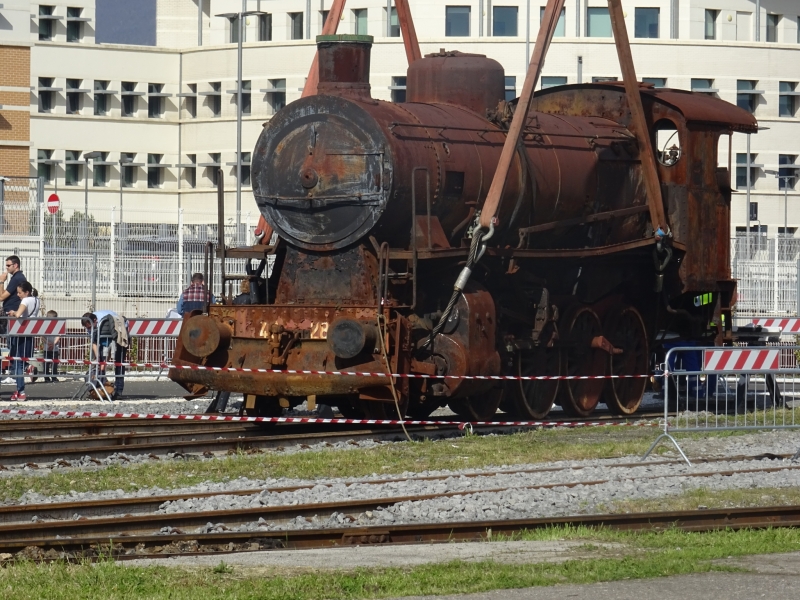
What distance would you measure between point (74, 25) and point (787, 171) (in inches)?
1418

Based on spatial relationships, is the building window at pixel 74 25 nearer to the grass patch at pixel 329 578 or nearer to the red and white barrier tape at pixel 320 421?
the red and white barrier tape at pixel 320 421

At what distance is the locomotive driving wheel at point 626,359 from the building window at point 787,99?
2083 inches

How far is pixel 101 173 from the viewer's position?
2918 inches

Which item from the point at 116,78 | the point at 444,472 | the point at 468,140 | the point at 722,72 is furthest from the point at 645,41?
the point at 444,472

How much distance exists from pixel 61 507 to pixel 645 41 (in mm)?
59216

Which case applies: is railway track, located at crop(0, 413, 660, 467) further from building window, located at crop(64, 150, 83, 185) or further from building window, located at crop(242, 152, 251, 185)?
building window, located at crop(64, 150, 83, 185)

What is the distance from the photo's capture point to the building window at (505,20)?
69.9 metres

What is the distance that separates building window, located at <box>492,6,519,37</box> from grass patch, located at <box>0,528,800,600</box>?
62.4 metres

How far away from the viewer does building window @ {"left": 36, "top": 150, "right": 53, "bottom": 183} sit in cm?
7162

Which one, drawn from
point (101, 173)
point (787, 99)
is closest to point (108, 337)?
point (101, 173)

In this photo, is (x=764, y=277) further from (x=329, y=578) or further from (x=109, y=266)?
(x=329, y=578)

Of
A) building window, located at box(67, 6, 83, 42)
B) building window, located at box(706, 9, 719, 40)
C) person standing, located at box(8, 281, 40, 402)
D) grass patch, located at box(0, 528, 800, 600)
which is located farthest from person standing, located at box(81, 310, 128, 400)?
building window, located at box(67, 6, 83, 42)

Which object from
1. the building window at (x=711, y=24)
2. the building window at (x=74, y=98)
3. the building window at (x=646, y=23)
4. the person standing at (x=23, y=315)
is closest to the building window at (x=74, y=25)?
the building window at (x=74, y=98)

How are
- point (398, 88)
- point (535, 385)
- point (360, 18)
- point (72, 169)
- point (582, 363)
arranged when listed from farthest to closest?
point (72, 169), point (360, 18), point (398, 88), point (582, 363), point (535, 385)
